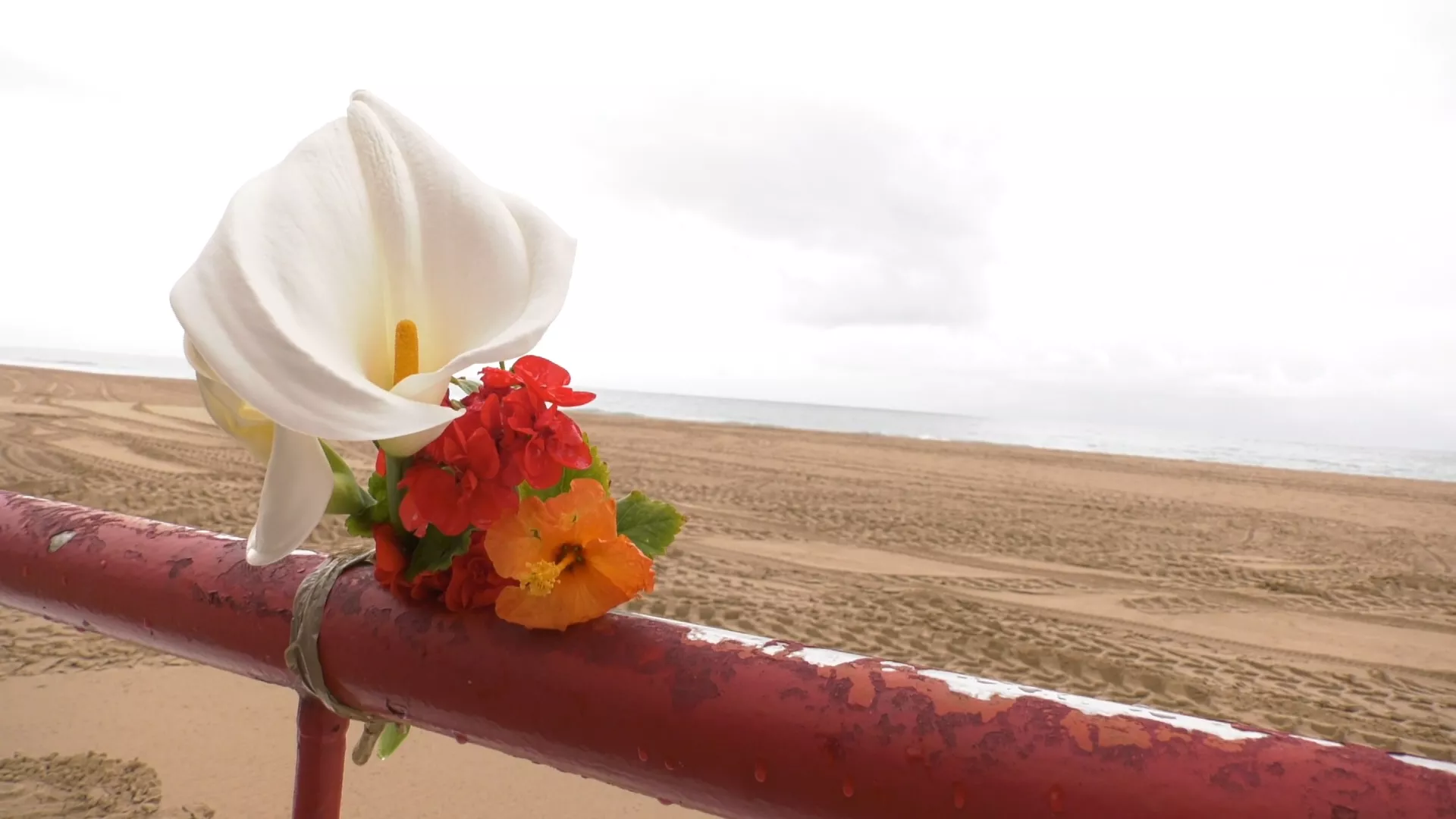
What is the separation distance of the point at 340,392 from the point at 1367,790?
67 cm

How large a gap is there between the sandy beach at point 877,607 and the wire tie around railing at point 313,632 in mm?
1811

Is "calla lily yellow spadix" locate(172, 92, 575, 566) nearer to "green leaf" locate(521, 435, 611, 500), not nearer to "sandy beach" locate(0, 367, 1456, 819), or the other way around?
"green leaf" locate(521, 435, 611, 500)

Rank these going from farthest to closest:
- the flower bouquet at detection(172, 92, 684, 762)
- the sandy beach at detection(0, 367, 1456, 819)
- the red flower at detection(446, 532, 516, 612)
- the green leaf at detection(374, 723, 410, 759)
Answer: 1. the sandy beach at detection(0, 367, 1456, 819)
2. the green leaf at detection(374, 723, 410, 759)
3. the red flower at detection(446, 532, 516, 612)
4. the flower bouquet at detection(172, 92, 684, 762)

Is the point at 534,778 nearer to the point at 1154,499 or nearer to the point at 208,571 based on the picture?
the point at 208,571

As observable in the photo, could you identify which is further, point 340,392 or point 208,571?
point 208,571

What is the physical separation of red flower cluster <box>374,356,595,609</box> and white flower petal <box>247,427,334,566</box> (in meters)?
0.08

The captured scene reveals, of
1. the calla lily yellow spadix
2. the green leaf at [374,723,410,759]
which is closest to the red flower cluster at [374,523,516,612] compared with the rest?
the calla lily yellow spadix

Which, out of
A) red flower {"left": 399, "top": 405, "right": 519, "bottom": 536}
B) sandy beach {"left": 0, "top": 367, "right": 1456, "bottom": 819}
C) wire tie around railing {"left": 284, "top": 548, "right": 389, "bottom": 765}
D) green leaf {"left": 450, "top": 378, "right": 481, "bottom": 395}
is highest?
green leaf {"left": 450, "top": 378, "right": 481, "bottom": 395}

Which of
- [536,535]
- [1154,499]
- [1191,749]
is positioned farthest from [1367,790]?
[1154,499]

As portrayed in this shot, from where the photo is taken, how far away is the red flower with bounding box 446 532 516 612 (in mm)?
730

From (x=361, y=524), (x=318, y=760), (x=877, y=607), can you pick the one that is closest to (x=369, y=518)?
(x=361, y=524)

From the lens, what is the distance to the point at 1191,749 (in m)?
0.51

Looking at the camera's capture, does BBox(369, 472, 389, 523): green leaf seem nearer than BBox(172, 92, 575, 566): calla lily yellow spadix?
No

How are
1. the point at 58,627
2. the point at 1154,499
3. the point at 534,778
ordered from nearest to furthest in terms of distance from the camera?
the point at 534,778, the point at 58,627, the point at 1154,499
